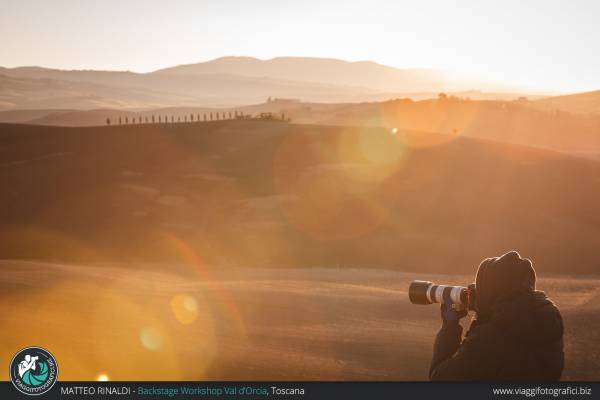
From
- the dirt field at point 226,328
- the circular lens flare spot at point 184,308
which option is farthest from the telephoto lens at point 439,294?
the circular lens flare spot at point 184,308

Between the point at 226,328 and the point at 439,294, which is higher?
the point at 439,294

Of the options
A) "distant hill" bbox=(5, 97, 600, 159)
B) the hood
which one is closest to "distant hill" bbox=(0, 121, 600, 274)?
the hood

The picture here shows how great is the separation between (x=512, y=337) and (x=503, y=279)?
0.39 metres

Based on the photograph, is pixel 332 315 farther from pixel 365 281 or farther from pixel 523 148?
pixel 523 148

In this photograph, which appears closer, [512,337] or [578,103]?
[512,337]

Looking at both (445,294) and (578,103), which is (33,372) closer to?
(445,294)

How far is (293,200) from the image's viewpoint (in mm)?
32094

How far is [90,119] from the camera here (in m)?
128

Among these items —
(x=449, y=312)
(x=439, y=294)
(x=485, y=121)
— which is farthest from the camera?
(x=485, y=121)

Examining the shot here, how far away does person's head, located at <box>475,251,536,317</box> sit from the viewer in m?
4.67

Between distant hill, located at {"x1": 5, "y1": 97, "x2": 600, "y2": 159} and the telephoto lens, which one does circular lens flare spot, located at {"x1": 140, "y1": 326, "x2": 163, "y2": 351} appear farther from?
distant hill, located at {"x1": 5, "y1": 97, "x2": 600, "y2": 159}

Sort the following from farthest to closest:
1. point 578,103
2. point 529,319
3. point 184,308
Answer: point 578,103 → point 184,308 → point 529,319

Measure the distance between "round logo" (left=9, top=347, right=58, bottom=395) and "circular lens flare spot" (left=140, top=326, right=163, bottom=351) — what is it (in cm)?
281

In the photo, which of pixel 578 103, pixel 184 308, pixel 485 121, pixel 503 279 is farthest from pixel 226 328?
pixel 578 103
